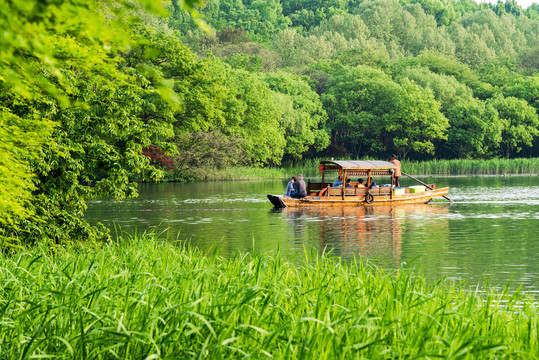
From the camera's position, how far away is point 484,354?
4.34 metres

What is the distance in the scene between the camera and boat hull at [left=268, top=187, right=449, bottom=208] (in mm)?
28062

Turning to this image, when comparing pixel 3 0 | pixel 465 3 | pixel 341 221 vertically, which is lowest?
pixel 341 221

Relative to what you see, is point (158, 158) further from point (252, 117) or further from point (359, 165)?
point (359, 165)

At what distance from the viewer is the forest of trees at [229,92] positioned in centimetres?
376

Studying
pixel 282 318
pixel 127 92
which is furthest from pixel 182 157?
pixel 282 318

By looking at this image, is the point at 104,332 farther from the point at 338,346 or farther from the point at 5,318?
the point at 338,346

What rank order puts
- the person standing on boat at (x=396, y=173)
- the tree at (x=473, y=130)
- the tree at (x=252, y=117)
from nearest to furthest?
the person standing on boat at (x=396, y=173) < the tree at (x=252, y=117) < the tree at (x=473, y=130)

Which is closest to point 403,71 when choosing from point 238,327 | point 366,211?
point 366,211

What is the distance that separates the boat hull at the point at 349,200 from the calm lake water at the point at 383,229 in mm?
579

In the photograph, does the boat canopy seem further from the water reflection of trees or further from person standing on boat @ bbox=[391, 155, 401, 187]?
the water reflection of trees

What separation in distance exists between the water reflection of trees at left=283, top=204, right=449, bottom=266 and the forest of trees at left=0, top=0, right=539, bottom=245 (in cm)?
486

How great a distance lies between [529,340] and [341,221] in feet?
59.7

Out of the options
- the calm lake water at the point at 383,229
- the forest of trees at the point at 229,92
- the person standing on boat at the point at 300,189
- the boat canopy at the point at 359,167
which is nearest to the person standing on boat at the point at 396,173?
the boat canopy at the point at 359,167

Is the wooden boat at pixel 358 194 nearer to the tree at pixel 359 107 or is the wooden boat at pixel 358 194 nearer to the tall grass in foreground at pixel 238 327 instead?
the tall grass in foreground at pixel 238 327
